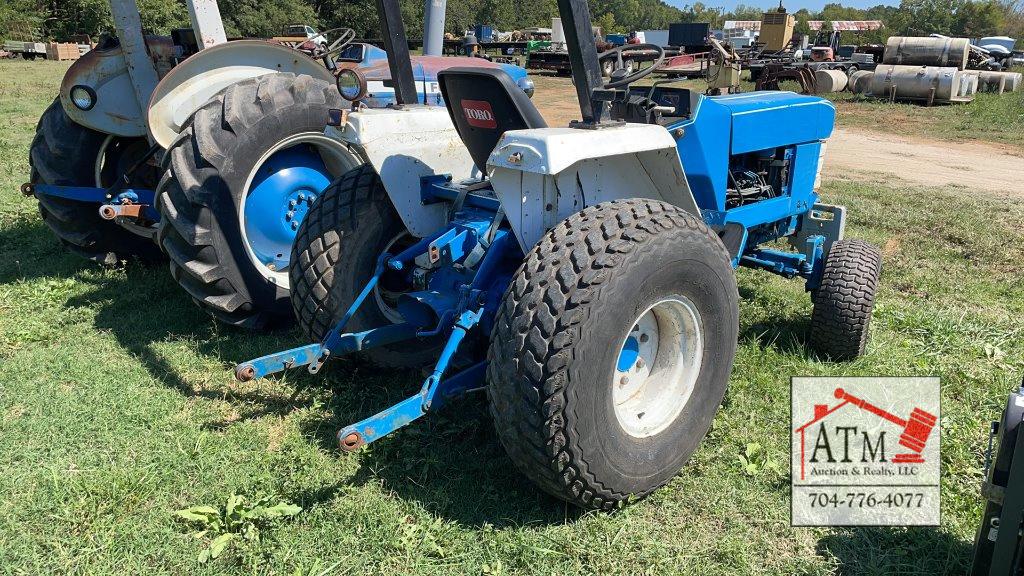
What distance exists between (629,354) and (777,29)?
26.8 metres

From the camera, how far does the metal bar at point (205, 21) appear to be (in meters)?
4.93

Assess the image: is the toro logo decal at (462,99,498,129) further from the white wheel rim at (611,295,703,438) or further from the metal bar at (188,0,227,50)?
the metal bar at (188,0,227,50)

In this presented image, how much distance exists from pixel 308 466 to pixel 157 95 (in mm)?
2638

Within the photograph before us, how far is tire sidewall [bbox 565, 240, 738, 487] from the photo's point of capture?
249cm

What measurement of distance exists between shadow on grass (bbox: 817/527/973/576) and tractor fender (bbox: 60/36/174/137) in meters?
4.98

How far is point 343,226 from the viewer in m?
3.42

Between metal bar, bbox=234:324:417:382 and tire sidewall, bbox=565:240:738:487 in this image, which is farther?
metal bar, bbox=234:324:417:382

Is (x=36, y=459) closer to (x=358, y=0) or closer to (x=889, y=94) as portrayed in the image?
(x=889, y=94)

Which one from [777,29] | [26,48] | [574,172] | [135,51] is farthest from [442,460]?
[26,48]

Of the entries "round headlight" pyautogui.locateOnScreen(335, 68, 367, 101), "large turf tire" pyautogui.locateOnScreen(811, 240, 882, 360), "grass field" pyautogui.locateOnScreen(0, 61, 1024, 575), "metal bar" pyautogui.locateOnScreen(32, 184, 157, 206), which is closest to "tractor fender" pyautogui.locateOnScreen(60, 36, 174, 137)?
"metal bar" pyautogui.locateOnScreen(32, 184, 157, 206)

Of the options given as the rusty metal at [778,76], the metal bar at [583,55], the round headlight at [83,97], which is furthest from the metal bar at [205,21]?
the rusty metal at [778,76]

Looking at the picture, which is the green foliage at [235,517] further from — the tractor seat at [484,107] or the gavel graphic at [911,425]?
the gavel graphic at [911,425]

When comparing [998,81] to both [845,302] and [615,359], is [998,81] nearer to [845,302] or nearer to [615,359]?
[845,302]

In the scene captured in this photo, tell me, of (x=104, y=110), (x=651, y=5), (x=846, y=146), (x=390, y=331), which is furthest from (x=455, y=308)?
(x=651, y=5)
